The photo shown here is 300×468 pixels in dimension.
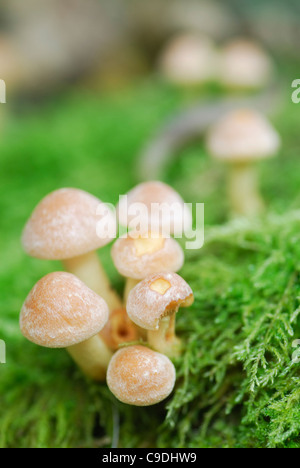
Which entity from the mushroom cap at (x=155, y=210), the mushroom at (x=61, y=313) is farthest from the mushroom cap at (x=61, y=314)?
the mushroom cap at (x=155, y=210)

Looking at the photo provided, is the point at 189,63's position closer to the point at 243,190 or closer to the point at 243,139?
the point at 243,190

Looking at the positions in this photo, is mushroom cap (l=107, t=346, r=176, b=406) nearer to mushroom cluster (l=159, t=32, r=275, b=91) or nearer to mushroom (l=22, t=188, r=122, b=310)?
mushroom (l=22, t=188, r=122, b=310)

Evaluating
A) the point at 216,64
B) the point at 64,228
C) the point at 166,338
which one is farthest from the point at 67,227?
the point at 216,64

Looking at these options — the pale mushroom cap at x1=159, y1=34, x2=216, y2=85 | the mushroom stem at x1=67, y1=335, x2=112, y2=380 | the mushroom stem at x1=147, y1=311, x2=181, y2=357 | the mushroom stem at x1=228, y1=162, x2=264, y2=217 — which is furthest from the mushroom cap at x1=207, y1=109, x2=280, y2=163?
the pale mushroom cap at x1=159, y1=34, x2=216, y2=85

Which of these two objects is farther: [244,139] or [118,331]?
[244,139]

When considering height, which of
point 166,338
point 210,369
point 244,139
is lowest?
point 210,369

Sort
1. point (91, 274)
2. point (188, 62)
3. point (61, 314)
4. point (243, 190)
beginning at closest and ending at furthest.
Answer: point (61, 314) < point (91, 274) < point (243, 190) < point (188, 62)
